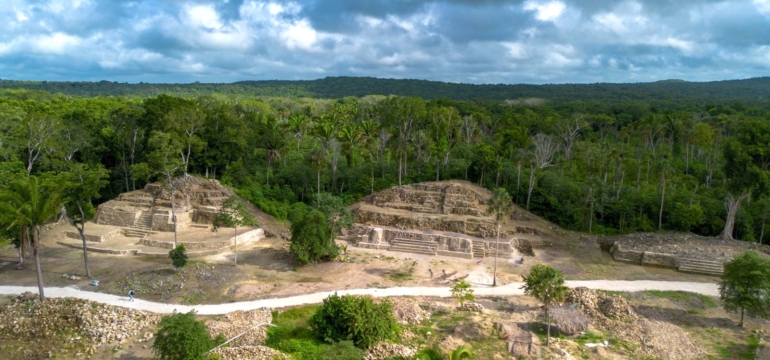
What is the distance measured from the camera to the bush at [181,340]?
16.4 metres

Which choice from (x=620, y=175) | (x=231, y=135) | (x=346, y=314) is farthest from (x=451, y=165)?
(x=346, y=314)

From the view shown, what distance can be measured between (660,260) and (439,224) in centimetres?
1514

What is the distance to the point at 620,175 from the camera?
4438cm

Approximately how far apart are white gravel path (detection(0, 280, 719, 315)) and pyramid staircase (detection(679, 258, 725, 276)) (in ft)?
6.46

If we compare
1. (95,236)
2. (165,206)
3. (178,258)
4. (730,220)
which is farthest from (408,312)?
(730,220)

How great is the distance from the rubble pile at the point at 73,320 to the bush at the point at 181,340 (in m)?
3.97

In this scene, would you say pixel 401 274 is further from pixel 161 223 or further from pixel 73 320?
pixel 161 223

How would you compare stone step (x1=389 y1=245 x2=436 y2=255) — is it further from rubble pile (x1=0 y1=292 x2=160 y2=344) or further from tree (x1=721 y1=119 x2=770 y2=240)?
tree (x1=721 y1=119 x2=770 y2=240)

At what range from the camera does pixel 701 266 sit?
29531 millimetres

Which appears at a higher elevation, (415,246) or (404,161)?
(404,161)

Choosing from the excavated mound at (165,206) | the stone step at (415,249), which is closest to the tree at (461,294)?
the stone step at (415,249)

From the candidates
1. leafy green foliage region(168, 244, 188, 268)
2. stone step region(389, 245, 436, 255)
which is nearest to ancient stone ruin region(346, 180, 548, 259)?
stone step region(389, 245, 436, 255)

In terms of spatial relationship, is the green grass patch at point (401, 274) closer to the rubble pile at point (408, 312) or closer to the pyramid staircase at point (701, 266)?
the rubble pile at point (408, 312)

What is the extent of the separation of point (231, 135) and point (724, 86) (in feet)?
666
